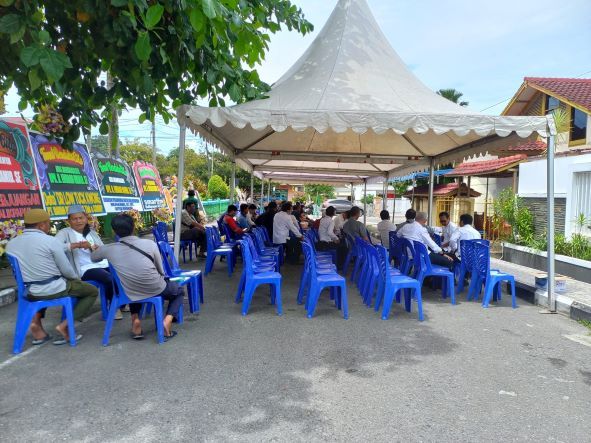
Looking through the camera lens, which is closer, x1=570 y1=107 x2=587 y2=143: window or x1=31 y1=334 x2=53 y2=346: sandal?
x1=31 y1=334 x2=53 y2=346: sandal

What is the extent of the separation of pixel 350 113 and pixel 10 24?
390 cm

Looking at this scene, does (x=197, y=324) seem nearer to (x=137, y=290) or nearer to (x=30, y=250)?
(x=137, y=290)

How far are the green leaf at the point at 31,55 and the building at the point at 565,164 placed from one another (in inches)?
354

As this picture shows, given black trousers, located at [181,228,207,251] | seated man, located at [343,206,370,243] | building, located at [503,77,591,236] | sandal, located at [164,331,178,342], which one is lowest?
sandal, located at [164,331,178,342]

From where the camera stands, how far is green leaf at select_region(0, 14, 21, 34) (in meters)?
2.89

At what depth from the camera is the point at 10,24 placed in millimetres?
2922

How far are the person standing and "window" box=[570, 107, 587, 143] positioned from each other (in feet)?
49.3

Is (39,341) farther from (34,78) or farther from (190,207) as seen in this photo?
(190,207)

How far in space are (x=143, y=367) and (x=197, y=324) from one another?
4.16ft

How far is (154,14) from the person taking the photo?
116 inches

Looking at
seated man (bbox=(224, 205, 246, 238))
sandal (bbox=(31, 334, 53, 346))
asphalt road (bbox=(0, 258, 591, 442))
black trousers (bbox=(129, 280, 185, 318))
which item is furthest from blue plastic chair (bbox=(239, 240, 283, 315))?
seated man (bbox=(224, 205, 246, 238))

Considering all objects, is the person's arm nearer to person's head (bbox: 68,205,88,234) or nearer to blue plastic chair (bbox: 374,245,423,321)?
person's head (bbox: 68,205,88,234)

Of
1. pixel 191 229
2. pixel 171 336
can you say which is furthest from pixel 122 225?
pixel 191 229

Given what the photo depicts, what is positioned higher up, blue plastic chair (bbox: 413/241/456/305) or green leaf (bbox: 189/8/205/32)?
green leaf (bbox: 189/8/205/32)
